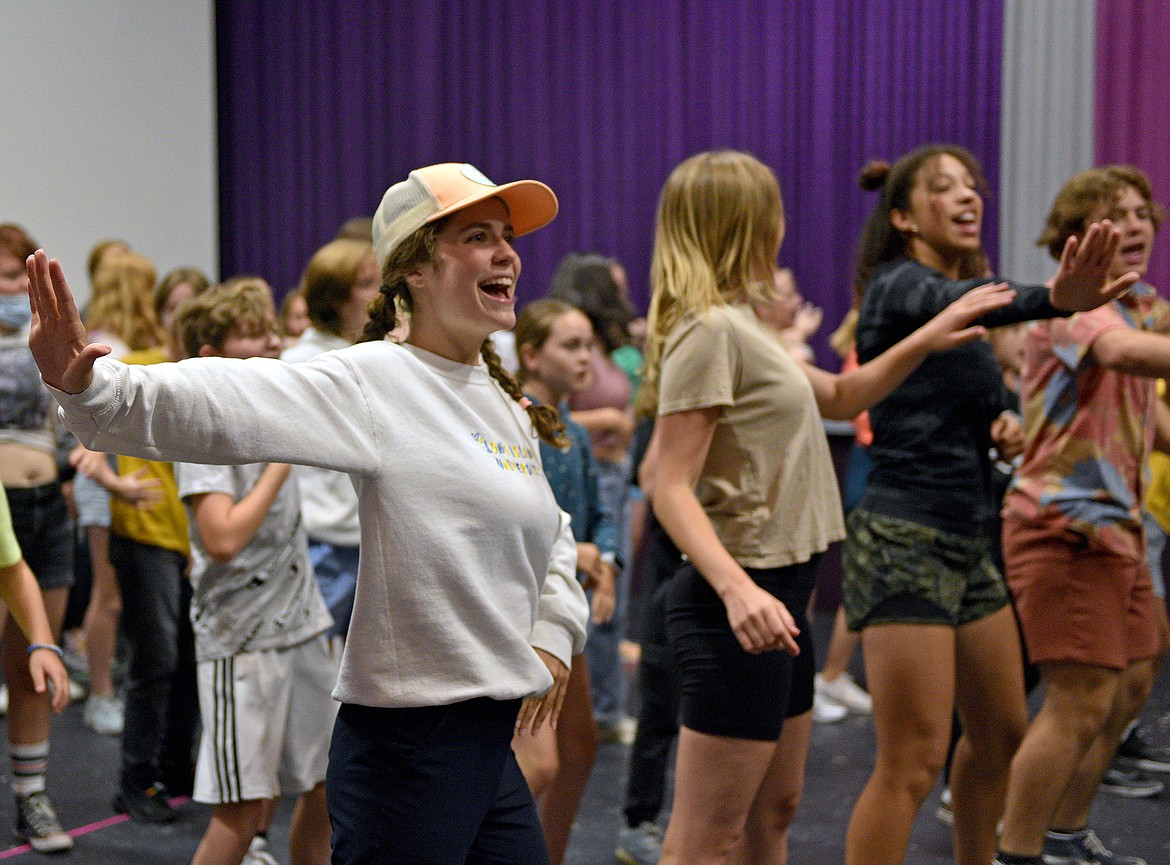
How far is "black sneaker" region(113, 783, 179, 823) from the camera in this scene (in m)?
3.42

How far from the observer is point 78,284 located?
679cm

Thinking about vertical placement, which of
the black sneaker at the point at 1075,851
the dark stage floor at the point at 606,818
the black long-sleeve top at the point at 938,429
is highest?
the black long-sleeve top at the point at 938,429

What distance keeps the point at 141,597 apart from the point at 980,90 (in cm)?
455

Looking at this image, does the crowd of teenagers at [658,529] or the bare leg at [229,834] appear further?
the bare leg at [229,834]

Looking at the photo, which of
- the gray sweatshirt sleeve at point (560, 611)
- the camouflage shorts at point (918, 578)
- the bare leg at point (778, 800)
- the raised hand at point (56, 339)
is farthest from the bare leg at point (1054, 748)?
the raised hand at point (56, 339)

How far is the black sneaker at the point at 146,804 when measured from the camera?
3422mm

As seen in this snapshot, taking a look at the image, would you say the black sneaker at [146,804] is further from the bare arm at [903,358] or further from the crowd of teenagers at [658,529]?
the bare arm at [903,358]

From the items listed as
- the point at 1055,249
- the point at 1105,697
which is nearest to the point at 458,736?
the point at 1105,697

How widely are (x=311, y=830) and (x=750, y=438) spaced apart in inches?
44.8

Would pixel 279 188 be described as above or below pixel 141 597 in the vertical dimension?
above

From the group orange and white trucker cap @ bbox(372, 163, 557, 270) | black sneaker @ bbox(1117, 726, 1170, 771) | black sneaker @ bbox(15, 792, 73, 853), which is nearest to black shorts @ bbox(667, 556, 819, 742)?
orange and white trucker cap @ bbox(372, 163, 557, 270)

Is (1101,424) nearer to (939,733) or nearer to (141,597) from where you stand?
(939,733)

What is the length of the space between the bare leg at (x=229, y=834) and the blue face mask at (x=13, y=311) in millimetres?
1715

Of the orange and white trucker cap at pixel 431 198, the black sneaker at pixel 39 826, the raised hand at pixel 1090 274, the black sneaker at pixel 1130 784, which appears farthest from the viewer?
the black sneaker at pixel 1130 784
